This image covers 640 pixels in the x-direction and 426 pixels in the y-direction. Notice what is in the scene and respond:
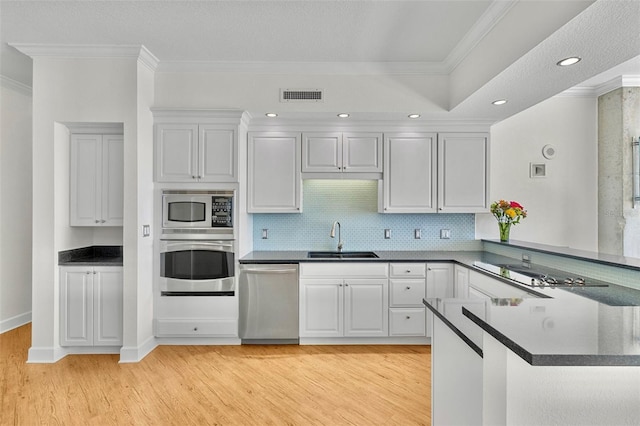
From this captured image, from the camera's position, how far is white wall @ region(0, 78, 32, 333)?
13.4 feet

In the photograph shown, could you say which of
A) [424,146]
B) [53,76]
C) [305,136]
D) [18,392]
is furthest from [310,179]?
[18,392]

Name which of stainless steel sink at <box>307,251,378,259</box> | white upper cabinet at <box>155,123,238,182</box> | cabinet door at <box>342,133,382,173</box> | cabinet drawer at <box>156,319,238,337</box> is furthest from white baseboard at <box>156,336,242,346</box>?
cabinet door at <box>342,133,382,173</box>

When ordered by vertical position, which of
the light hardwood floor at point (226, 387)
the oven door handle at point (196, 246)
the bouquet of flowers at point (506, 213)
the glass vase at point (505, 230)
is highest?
the bouquet of flowers at point (506, 213)

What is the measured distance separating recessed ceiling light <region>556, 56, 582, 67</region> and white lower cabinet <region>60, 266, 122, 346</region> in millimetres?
3980

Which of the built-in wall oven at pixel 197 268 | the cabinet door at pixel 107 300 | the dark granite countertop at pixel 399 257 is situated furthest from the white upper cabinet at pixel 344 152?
the cabinet door at pixel 107 300

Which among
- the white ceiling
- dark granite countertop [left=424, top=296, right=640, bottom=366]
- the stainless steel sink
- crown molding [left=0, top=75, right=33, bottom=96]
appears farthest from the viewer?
the stainless steel sink

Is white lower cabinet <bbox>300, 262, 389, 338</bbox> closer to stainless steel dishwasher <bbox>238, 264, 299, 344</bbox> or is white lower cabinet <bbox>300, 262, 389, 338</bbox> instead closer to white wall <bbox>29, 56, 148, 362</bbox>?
stainless steel dishwasher <bbox>238, 264, 299, 344</bbox>

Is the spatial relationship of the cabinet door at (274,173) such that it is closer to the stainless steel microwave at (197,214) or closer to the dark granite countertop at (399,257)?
the stainless steel microwave at (197,214)

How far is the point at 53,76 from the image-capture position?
3357mm

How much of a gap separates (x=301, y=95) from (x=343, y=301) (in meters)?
2.18

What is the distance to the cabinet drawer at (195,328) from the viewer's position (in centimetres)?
361

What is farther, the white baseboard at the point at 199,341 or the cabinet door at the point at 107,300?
the white baseboard at the point at 199,341

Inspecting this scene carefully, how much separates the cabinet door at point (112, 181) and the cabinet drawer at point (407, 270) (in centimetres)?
275

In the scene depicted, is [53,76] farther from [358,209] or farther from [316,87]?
[358,209]
